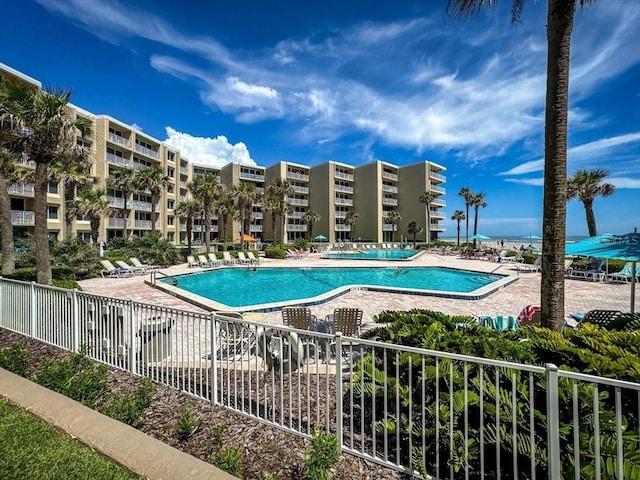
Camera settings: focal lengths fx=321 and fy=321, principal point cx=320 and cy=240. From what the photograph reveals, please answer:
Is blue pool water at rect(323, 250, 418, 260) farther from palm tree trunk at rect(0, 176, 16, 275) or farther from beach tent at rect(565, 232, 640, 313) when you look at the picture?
palm tree trunk at rect(0, 176, 16, 275)

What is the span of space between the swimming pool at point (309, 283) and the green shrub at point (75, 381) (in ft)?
20.2

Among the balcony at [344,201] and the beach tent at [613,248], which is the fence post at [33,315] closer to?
the beach tent at [613,248]

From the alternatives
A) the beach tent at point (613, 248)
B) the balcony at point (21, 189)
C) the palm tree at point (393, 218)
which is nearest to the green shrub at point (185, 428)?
the beach tent at point (613, 248)

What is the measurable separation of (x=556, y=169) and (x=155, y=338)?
711 cm

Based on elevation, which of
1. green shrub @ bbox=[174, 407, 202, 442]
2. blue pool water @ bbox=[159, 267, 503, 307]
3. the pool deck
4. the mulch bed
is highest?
green shrub @ bbox=[174, 407, 202, 442]

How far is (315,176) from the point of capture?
58.1m

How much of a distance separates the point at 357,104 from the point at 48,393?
1897cm

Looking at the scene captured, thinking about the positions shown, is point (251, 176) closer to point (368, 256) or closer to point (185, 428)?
point (368, 256)

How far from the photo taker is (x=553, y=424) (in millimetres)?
2152

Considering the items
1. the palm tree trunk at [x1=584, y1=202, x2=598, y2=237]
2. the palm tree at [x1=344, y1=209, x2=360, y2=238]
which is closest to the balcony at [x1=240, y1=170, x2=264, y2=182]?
the palm tree at [x1=344, y1=209, x2=360, y2=238]

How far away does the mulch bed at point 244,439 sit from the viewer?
9.50 feet

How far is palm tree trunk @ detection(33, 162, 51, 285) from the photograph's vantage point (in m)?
9.46

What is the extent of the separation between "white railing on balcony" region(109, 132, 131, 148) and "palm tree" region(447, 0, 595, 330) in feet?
133

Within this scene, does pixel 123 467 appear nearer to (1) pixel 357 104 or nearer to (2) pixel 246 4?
(2) pixel 246 4
